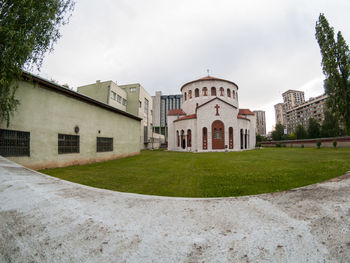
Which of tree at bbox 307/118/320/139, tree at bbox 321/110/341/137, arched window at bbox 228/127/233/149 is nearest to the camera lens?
arched window at bbox 228/127/233/149

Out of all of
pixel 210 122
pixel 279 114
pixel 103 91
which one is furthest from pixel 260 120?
pixel 103 91

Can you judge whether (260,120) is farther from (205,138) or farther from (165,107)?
(205,138)

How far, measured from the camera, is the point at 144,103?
35844mm

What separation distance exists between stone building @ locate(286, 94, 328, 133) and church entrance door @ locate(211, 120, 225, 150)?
199 feet

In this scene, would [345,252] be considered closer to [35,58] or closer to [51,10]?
[35,58]

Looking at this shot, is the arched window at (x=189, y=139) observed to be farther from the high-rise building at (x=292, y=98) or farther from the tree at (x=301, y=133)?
the high-rise building at (x=292, y=98)

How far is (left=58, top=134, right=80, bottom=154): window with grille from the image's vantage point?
31.5ft

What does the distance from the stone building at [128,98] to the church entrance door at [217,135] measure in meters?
14.4

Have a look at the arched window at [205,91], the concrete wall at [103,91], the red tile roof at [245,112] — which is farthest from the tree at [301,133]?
the concrete wall at [103,91]

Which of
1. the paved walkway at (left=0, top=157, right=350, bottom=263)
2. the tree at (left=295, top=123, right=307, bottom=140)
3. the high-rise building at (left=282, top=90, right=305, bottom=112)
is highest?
the high-rise building at (left=282, top=90, right=305, bottom=112)

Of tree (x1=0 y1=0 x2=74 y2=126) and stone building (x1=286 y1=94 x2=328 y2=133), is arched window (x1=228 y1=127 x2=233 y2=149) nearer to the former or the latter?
tree (x1=0 y1=0 x2=74 y2=126)

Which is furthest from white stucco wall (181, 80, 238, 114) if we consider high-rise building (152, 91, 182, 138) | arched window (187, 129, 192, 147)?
high-rise building (152, 91, 182, 138)

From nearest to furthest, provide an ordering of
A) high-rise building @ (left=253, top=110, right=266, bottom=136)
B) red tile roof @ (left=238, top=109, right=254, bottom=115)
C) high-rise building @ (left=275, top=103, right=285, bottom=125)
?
1. red tile roof @ (left=238, top=109, right=254, bottom=115)
2. high-rise building @ (left=275, top=103, right=285, bottom=125)
3. high-rise building @ (left=253, top=110, right=266, bottom=136)

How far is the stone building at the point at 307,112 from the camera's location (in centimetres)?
6353
